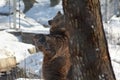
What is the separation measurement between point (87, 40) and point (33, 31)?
1178 centimetres

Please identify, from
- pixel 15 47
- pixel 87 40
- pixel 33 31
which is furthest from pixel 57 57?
pixel 33 31

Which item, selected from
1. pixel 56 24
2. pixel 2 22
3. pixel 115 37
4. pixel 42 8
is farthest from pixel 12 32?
pixel 56 24

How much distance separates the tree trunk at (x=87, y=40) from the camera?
11.7ft

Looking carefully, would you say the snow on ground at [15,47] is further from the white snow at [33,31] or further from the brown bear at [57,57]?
the brown bear at [57,57]

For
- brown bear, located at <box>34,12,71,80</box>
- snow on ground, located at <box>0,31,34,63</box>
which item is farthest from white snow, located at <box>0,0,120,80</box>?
brown bear, located at <box>34,12,71,80</box>

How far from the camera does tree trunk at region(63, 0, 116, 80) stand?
3.56m

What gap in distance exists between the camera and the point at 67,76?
4.26 m

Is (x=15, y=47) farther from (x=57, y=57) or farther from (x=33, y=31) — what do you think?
(x=57, y=57)

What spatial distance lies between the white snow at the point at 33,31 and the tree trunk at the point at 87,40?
0.09 metres

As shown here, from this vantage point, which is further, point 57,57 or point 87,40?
point 57,57

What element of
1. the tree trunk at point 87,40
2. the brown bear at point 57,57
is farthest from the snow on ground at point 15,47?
the tree trunk at point 87,40

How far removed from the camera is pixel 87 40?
358 centimetres

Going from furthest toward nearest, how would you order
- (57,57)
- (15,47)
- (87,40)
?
(15,47)
(57,57)
(87,40)

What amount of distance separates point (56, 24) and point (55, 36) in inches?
8.4
